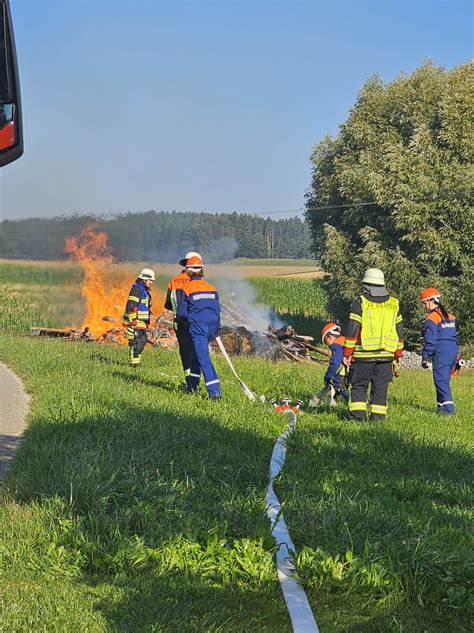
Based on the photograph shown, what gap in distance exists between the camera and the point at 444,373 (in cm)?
1137

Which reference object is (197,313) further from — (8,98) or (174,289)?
(8,98)

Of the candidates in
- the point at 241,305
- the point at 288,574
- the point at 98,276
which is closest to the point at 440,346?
the point at 288,574

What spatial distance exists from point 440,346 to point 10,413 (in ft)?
19.4

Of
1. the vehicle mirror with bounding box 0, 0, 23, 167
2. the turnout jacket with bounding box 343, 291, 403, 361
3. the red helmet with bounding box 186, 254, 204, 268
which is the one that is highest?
the vehicle mirror with bounding box 0, 0, 23, 167

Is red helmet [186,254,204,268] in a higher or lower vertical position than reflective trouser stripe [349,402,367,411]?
higher

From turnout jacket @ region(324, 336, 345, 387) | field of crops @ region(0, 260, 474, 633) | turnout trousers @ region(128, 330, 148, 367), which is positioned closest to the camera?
field of crops @ region(0, 260, 474, 633)

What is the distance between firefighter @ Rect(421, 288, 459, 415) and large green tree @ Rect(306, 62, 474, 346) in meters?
18.0

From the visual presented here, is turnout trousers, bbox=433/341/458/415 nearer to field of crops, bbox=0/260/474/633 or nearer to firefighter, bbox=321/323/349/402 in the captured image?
firefighter, bbox=321/323/349/402

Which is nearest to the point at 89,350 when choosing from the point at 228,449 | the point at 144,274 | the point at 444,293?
the point at 144,274

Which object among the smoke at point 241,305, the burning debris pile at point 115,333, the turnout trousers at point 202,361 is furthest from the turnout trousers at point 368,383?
the smoke at point 241,305

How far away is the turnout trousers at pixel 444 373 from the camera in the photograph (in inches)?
445

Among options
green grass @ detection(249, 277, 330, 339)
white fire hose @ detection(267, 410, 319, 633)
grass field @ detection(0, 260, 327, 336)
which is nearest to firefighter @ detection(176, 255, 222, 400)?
white fire hose @ detection(267, 410, 319, 633)

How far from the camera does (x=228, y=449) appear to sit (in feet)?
23.2

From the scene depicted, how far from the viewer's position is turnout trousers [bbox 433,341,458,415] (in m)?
11.3
